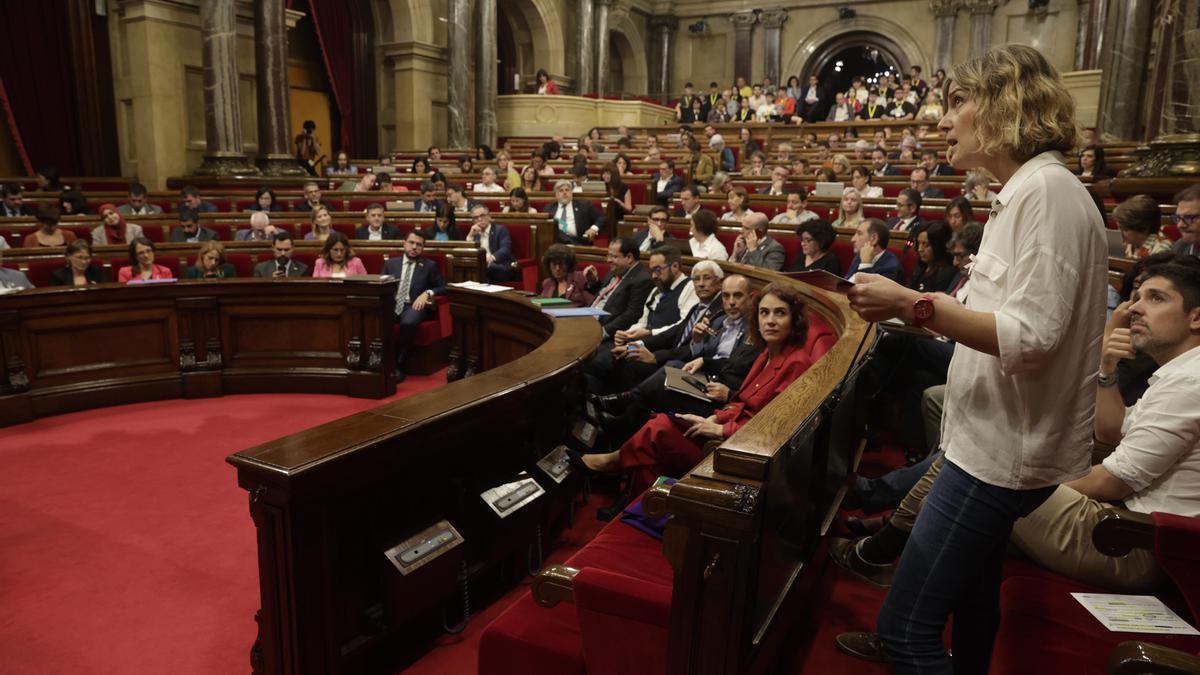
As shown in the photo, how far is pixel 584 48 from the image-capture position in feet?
58.1

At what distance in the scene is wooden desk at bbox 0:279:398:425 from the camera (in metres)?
4.34

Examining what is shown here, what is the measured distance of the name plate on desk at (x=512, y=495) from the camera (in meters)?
2.42

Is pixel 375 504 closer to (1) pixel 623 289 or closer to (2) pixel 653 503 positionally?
(2) pixel 653 503

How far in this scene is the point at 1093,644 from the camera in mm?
1542

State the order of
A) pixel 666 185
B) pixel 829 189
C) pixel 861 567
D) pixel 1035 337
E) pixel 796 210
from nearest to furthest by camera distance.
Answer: pixel 1035 337 → pixel 861 567 → pixel 796 210 → pixel 829 189 → pixel 666 185

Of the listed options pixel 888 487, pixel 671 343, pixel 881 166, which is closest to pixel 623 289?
pixel 671 343

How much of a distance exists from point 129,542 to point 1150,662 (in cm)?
314

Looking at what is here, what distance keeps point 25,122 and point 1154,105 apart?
40.5 ft

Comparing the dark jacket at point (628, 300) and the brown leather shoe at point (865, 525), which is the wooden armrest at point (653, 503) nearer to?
the brown leather shoe at point (865, 525)

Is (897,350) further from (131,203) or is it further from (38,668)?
(131,203)

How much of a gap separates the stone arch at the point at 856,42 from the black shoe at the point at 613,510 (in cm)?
1890

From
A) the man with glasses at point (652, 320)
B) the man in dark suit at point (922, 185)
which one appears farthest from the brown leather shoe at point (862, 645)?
the man in dark suit at point (922, 185)

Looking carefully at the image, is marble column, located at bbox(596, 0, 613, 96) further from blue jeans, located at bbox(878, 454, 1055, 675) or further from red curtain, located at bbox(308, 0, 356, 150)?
blue jeans, located at bbox(878, 454, 1055, 675)

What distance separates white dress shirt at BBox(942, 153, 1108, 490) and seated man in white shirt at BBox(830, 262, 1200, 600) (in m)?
0.50
